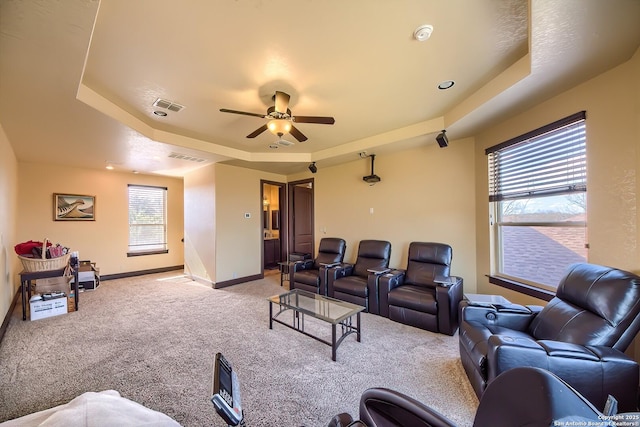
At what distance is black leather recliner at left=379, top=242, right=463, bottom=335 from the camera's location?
116 inches

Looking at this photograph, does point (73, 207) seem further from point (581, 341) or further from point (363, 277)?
point (581, 341)

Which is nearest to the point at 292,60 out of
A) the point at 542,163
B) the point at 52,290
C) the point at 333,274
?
the point at 542,163

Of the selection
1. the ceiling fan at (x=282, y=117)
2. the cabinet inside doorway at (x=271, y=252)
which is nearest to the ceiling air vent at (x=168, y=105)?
the ceiling fan at (x=282, y=117)

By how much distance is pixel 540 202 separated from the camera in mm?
2717

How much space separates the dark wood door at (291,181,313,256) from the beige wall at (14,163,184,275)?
3.36 meters

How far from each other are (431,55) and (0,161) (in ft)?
17.0

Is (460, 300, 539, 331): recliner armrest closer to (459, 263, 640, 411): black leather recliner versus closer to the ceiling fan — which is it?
(459, 263, 640, 411): black leather recliner

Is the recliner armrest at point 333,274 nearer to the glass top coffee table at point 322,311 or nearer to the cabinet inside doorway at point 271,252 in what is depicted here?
the glass top coffee table at point 322,311

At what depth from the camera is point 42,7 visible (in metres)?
1.40

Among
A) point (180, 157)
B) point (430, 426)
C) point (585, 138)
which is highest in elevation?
point (180, 157)

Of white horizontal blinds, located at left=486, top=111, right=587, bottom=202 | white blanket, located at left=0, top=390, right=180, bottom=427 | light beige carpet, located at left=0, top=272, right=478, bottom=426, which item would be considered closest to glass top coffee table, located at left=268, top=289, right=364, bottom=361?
light beige carpet, located at left=0, top=272, right=478, bottom=426

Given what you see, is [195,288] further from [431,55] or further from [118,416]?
[431,55]

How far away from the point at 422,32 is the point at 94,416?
2738mm

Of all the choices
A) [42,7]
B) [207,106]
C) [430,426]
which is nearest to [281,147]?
[207,106]
